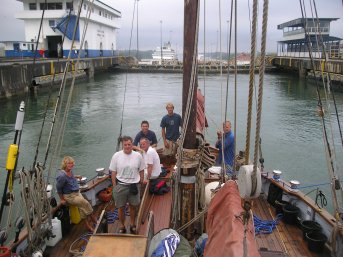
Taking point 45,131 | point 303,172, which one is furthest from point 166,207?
point 45,131

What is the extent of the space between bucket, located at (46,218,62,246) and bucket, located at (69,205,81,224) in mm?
426

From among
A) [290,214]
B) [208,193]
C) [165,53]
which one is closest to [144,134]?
[208,193]

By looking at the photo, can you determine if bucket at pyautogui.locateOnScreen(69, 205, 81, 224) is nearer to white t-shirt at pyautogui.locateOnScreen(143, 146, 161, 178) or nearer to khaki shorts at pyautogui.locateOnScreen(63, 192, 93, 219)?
khaki shorts at pyautogui.locateOnScreen(63, 192, 93, 219)

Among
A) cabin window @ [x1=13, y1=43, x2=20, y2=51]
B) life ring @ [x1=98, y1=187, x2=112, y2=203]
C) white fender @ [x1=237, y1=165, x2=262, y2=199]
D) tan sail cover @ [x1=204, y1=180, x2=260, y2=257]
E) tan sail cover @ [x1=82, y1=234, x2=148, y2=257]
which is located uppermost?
cabin window @ [x1=13, y1=43, x2=20, y2=51]

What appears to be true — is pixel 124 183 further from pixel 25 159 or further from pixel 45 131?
pixel 45 131

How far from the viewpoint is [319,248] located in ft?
15.5

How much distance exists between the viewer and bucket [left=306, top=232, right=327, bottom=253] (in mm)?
4691

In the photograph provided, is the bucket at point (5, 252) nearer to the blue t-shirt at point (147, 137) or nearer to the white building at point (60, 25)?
the blue t-shirt at point (147, 137)

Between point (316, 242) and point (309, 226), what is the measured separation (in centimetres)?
36

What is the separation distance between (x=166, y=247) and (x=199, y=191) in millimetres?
1532

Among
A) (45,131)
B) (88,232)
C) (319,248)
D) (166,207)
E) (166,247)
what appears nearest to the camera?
(166,247)

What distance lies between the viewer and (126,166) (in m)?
4.68

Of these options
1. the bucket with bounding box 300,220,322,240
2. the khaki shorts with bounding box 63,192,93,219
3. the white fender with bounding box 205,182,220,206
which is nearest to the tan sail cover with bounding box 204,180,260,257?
the white fender with bounding box 205,182,220,206

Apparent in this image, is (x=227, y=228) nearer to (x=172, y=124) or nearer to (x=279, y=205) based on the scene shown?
(x=279, y=205)
